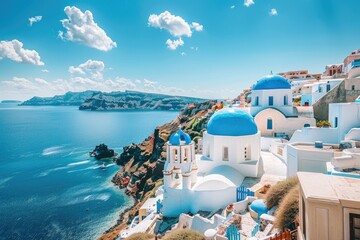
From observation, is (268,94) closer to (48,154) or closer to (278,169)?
(278,169)

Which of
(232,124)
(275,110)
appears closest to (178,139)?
(232,124)

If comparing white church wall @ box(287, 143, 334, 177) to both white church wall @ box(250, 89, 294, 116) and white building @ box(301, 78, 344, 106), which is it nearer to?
white church wall @ box(250, 89, 294, 116)

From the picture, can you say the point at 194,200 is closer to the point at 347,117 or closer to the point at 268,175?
the point at 268,175

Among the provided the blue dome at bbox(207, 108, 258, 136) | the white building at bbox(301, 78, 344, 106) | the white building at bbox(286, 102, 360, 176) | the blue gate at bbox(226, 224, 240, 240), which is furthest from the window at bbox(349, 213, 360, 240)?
the white building at bbox(301, 78, 344, 106)

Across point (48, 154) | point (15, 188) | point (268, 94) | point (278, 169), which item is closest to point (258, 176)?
point (278, 169)

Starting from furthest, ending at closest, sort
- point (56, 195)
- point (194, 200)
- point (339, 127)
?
point (56, 195) → point (339, 127) → point (194, 200)

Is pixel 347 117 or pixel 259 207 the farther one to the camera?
pixel 347 117
